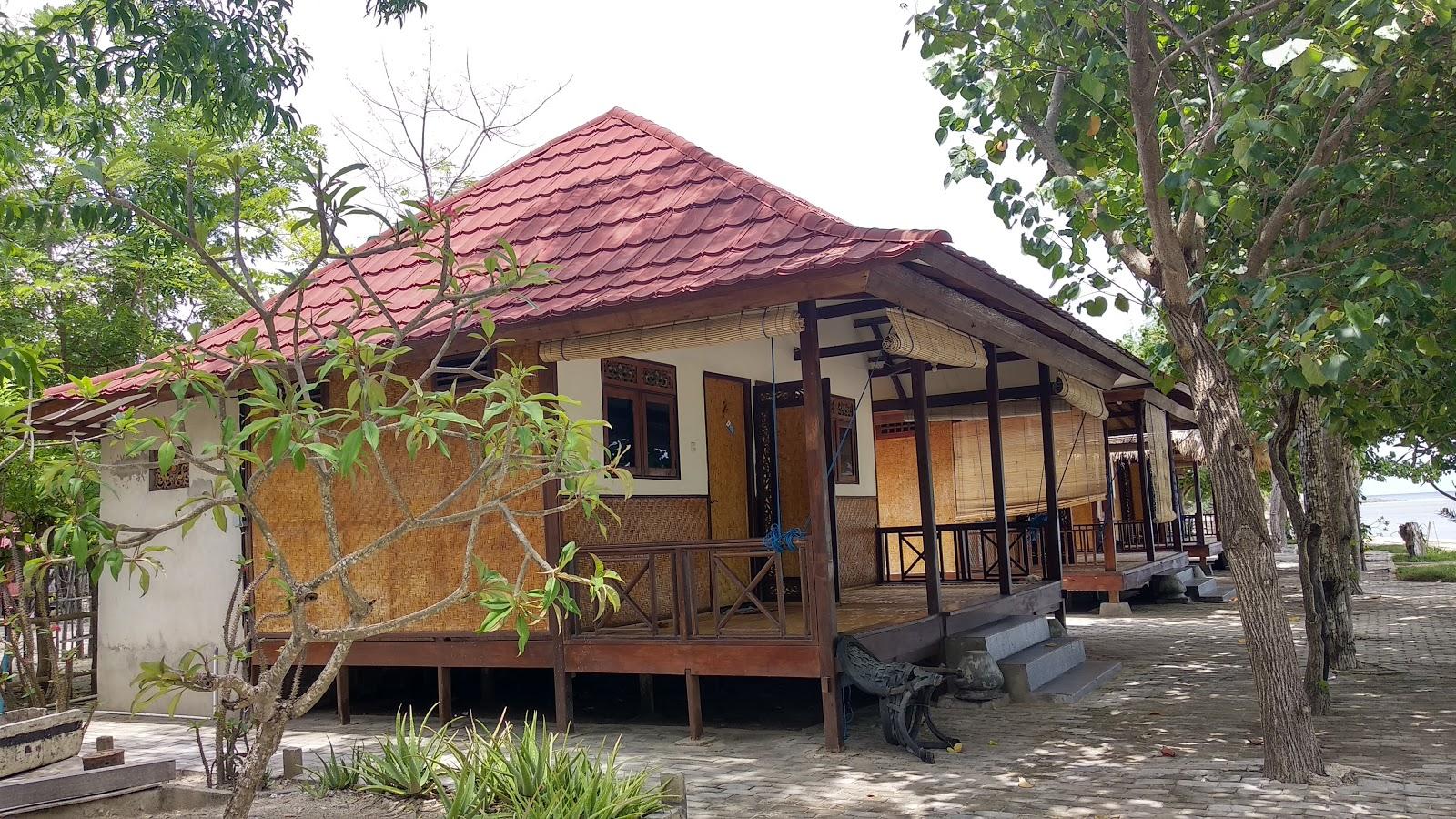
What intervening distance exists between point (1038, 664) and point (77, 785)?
6.80 m

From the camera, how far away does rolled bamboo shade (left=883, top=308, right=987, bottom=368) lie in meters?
7.55

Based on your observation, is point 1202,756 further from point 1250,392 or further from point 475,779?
Result: point 475,779

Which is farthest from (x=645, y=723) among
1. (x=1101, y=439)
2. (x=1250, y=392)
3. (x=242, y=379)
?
(x=1101, y=439)

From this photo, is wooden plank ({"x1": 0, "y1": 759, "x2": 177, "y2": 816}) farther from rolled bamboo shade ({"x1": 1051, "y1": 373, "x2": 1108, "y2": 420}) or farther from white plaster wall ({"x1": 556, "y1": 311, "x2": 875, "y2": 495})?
rolled bamboo shade ({"x1": 1051, "y1": 373, "x2": 1108, "y2": 420})

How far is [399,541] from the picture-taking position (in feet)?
28.4

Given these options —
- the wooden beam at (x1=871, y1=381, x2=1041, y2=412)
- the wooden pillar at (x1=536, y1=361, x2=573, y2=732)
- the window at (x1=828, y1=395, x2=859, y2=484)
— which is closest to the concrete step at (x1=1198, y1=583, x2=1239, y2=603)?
the wooden beam at (x1=871, y1=381, x2=1041, y2=412)

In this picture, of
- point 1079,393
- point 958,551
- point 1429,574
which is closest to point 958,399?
point 1079,393

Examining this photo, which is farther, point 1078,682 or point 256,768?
point 1078,682

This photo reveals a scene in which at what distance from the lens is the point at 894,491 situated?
14570 millimetres

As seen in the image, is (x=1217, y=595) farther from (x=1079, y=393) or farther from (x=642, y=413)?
(x=642, y=413)

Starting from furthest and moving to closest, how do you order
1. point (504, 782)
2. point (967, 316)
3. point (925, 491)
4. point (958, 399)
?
point (958, 399), point (925, 491), point (967, 316), point (504, 782)

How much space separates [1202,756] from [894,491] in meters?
8.17

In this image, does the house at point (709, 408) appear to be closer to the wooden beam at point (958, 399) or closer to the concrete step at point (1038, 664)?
the wooden beam at point (958, 399)

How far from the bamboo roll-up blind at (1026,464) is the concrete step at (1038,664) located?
373 centimetres
